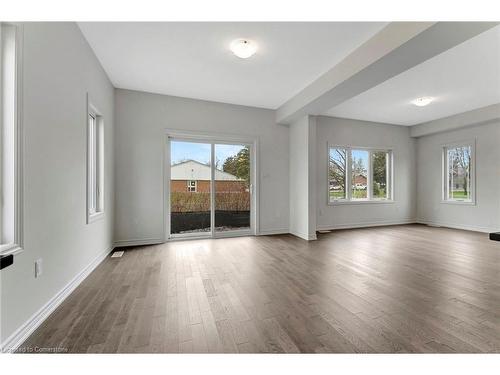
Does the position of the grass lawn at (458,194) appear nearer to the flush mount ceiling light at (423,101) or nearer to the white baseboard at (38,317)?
the flush mount ceiling light at (423,101)

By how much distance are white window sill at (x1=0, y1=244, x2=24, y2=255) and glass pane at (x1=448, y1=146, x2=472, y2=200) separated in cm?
806

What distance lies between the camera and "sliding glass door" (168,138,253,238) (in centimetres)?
459

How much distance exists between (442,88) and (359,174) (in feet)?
8.36

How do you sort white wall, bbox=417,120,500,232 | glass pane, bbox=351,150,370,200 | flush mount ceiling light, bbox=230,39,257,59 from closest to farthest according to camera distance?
flush mount ceiling light, bbox=230,39,257,59
white wall, bbox=417,120,500,232
glass pane, bbox=351,150,370,200

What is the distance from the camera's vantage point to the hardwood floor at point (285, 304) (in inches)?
61.6

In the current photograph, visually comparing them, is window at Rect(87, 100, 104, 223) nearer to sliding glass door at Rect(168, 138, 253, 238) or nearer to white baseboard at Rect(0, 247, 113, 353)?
white baseboard at Rect(0, 247, 113, 353)

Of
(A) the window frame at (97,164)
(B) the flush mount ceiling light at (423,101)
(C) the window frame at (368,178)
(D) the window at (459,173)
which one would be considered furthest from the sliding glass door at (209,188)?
(D) the window at (459,173)

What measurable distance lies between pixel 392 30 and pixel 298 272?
2838mm

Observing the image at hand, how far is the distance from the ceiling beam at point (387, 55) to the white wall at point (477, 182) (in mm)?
4208

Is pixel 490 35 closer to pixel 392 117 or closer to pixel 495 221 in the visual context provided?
pixel 392 117

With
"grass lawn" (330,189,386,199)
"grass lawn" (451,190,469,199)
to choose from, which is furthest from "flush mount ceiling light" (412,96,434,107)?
"grass lawn" (451,190,469,199)

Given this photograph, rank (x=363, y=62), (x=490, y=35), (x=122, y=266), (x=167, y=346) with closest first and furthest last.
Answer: (x=167, y=346), (x=490, y=35), (x=363, y=62), (x=122, y=266)

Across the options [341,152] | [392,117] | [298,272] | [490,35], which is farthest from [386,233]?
[490,35]

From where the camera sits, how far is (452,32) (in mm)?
2117
